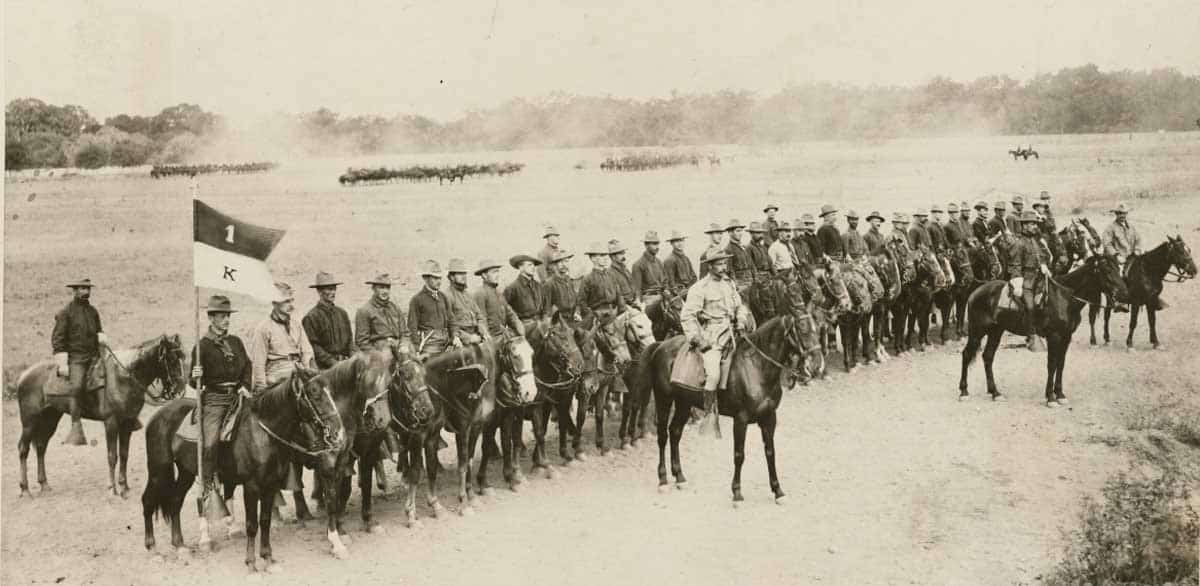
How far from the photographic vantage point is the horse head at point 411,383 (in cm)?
943

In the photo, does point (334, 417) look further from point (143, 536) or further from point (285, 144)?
point (285, 144)

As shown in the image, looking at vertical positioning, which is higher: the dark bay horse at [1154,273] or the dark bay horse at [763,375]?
the dark bay horse at [1154,273]

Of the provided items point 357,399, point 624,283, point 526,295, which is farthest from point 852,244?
point 357,399

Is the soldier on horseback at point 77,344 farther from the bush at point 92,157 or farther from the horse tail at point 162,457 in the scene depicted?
the bush at point 92,157

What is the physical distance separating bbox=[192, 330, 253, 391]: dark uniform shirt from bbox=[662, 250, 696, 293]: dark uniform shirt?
23.5ft

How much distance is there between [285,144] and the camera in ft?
58.7

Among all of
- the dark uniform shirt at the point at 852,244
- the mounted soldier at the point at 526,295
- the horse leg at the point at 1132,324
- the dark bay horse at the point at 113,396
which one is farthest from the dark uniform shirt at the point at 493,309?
the horse leg at the point at 1132,324

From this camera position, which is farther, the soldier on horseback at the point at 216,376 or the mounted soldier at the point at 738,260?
the mounted soldier at the point at 738,260

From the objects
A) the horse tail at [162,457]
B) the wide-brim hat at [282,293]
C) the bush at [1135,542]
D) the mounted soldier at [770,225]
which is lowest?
the bush at [1135,542]

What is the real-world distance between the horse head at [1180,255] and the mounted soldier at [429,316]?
11452 mm

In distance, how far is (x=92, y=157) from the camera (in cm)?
1534

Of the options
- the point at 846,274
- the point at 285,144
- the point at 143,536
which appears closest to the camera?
the point at 143,536

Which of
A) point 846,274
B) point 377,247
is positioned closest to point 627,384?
point 846,274

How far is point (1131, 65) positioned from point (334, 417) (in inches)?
471
